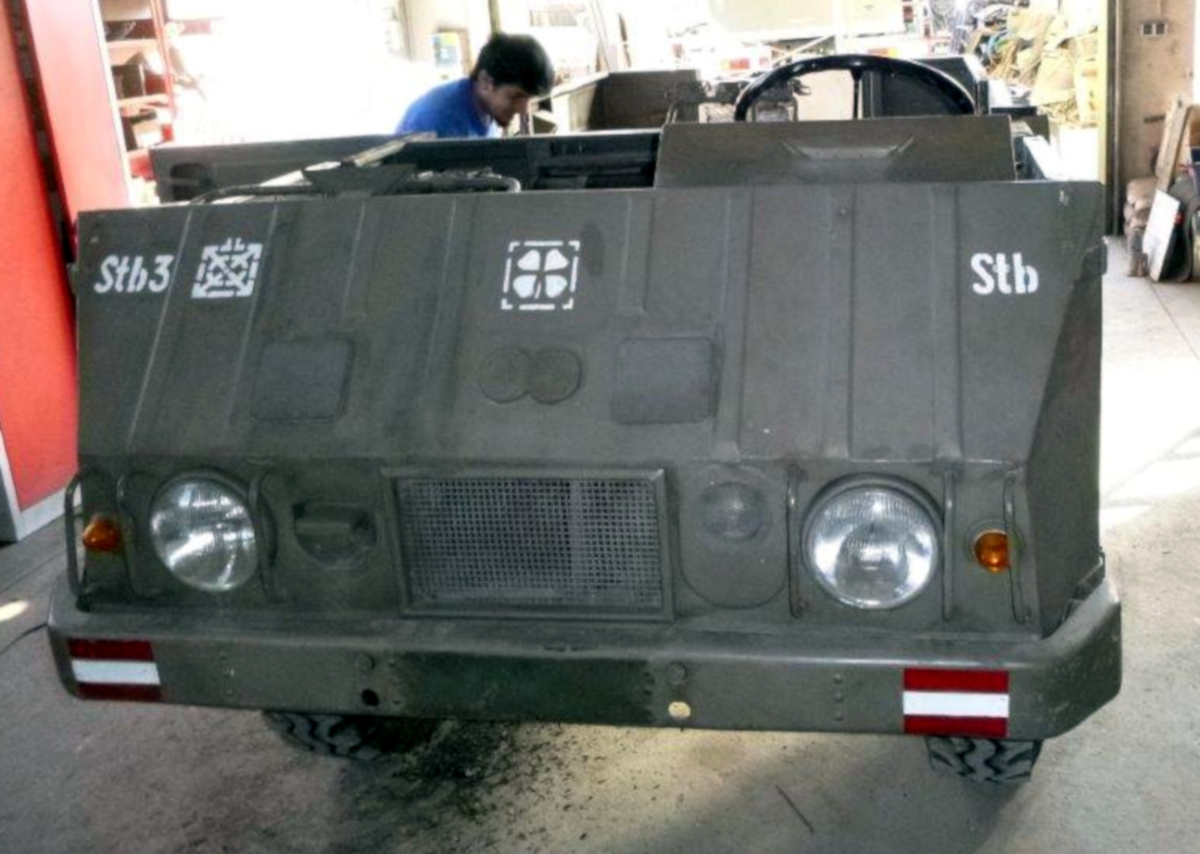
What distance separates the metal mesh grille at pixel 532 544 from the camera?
2590 millimetres

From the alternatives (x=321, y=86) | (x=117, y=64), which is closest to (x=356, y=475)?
(x=117, y=64)

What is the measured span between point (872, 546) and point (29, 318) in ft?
13.1

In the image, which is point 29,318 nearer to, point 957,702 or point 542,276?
point 542,276

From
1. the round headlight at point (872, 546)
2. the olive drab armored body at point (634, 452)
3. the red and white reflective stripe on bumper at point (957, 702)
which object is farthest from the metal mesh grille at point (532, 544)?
the red and white reflective stripe on bumper at point (957, 702)

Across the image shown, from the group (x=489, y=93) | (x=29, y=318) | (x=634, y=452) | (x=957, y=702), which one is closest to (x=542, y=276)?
(x=634, y=452)

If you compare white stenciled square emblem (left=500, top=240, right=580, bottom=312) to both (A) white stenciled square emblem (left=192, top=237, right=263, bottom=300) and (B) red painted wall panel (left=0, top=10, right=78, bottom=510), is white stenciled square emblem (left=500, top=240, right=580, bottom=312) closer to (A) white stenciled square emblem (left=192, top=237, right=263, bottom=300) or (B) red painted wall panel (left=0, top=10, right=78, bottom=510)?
(A) white stenciled square emblem (left=192, top=237, right=263, bottom=300)

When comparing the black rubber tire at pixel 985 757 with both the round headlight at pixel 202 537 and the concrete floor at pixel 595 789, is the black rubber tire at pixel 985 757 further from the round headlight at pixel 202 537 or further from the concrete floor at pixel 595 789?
the round headlight at pixel 202 537

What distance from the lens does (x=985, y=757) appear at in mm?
2963

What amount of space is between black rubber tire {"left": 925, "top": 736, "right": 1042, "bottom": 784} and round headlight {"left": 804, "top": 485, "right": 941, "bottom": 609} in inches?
23.7

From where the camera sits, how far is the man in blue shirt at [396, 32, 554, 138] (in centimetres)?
522

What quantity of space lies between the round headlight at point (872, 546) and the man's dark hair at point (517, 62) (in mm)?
3172

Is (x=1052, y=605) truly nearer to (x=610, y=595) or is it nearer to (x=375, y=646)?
(x=610, y=595)

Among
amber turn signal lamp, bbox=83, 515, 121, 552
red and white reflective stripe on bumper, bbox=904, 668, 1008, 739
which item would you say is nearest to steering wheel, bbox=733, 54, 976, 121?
red and white reflective stripe on bumper, bbox=904, 668, 1008, 739

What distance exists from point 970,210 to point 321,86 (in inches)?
435
